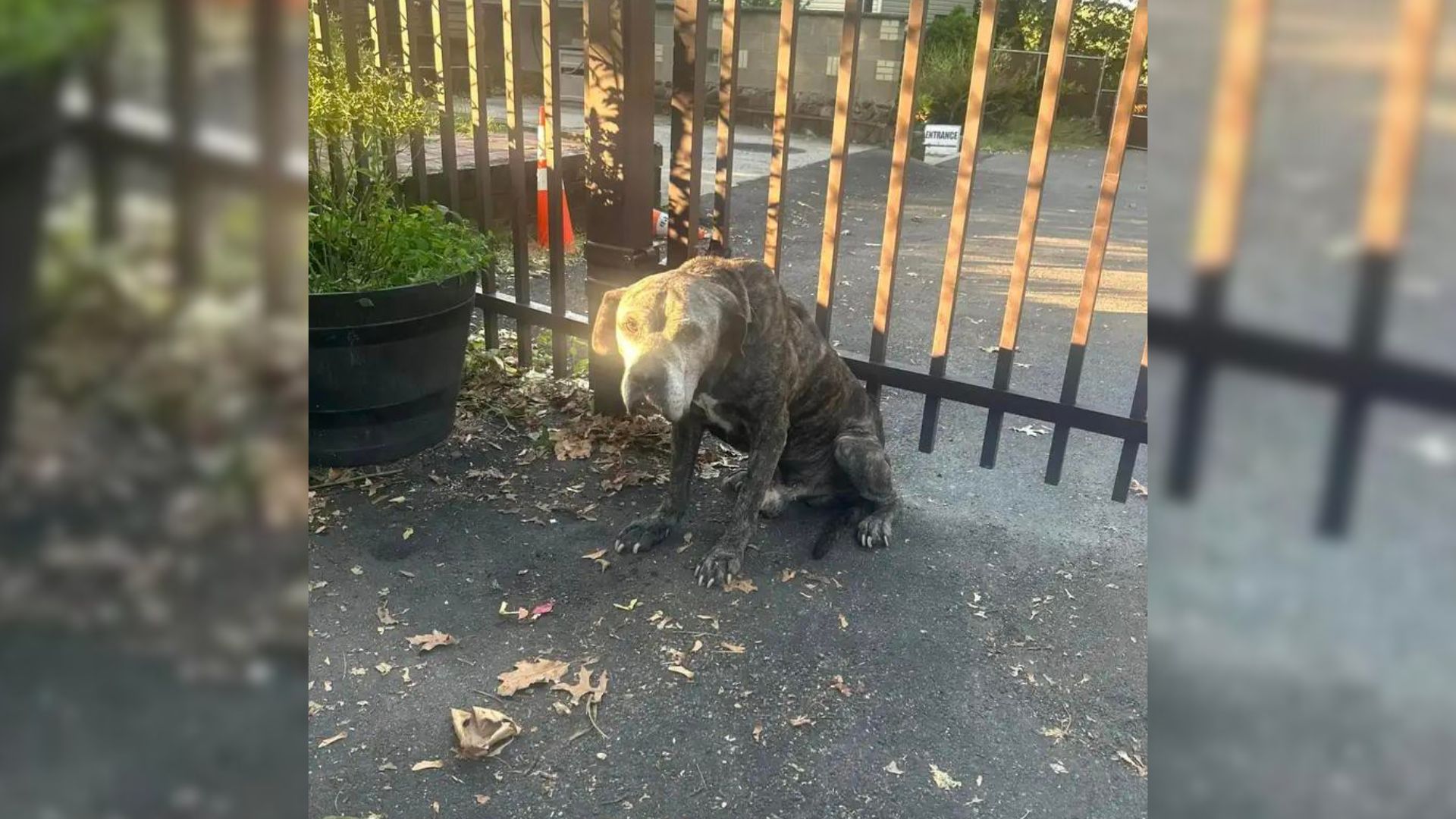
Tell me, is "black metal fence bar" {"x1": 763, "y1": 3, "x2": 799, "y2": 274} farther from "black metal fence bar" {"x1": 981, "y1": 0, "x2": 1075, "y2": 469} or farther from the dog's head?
"black metal fence bar" {"x1": 981, "y1": 0, "x2": 1075, "y2": 469}

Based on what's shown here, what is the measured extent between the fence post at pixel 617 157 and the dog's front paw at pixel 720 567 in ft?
3.88

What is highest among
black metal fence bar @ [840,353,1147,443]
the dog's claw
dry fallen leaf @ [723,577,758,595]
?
black metal fence bar @ [840,353,1147,443]

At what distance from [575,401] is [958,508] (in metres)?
2.04

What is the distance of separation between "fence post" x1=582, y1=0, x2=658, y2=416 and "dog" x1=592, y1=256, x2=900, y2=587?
881 millimetres

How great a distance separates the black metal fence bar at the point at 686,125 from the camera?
4.05 metres

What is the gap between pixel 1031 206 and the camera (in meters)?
3.90

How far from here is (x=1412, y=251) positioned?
347 millimetres

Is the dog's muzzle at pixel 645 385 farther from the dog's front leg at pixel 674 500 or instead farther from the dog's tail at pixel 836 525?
the dog's tail at pixel 836 525

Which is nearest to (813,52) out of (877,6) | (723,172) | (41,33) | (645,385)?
(877,6)

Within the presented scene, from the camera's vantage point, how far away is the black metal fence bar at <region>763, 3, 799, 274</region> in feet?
12.9

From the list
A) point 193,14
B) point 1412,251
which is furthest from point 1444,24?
point 193,14

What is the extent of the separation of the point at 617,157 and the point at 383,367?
1.45 metres

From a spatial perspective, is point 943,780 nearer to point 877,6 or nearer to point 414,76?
point 414,76

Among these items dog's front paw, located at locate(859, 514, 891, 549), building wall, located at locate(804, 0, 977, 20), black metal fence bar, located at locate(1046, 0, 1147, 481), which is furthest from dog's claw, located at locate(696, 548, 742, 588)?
building wall, located at locate(804, 0, 977, 20)
